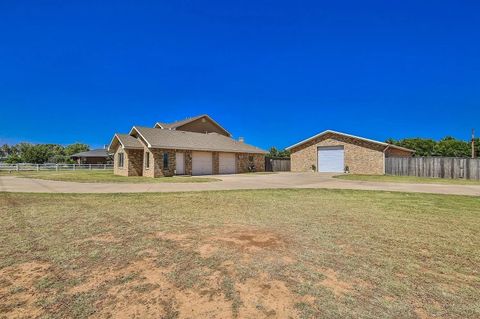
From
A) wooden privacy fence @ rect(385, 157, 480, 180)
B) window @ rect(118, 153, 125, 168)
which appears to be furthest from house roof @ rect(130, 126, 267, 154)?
wooden privacy fence @ rect(385, 157, 480, 180)

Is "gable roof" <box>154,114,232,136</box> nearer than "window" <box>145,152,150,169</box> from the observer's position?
No

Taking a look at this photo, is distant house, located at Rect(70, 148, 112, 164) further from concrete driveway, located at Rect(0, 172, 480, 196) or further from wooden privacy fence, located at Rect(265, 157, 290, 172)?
concrete driveway, located at Rect(0, 172, 480, 196)

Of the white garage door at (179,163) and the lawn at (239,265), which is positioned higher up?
the white garage door at (179,163)

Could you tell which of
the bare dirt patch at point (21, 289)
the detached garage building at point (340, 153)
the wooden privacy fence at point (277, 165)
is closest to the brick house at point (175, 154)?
the wooden privacy fence at point (277, 165)

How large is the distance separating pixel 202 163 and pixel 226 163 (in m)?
3.01

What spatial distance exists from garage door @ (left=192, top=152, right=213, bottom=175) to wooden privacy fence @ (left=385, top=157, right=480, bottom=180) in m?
16.4

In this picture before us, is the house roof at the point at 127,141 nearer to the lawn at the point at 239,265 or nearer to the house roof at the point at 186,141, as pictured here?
the house roof at the point at 186,141

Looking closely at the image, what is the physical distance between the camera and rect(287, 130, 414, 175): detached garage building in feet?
80.8

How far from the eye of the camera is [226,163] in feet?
86.8

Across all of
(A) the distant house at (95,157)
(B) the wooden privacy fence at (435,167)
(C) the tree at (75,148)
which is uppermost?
(C) the tree at (75,148)

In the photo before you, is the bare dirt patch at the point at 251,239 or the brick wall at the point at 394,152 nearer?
the bare dirt patch at the point at 251,239

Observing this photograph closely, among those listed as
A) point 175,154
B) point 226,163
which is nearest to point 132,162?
point 175,154

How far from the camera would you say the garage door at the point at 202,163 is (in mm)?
23547

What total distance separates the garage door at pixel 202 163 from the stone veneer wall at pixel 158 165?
8.20 ft
